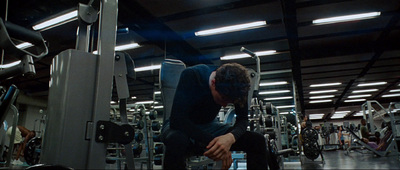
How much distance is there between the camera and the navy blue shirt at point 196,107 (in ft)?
3.26

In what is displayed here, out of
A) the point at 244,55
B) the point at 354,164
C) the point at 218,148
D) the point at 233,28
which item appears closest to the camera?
the point at 218,148

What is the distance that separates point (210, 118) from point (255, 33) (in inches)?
144

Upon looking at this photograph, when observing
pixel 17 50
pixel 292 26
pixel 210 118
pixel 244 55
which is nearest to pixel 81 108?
pixel 17 50

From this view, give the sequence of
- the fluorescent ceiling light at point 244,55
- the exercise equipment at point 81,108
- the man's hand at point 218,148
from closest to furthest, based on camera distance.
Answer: the exercise equipment at point 81,108 < the man's hand at point 218,148 < the fluorescent ceiling light at point 244,55

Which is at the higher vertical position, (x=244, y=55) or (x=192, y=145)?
(x=244, y=55)

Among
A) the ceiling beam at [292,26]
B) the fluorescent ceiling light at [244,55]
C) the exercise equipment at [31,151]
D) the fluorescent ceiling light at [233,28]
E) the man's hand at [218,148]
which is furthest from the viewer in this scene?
the fluorescent ceiling light at [244,55]

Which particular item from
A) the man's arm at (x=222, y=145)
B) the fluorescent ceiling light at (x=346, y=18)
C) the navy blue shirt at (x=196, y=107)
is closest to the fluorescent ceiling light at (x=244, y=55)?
the fluorescent ceiling light at (x=346, y=18)

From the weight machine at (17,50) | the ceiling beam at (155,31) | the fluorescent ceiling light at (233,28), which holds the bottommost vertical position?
the weight machine at (17,50)

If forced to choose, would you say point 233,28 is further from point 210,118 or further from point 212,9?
point 210,118

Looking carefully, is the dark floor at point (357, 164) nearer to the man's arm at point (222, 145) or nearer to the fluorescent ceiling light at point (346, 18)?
the fluorescent ceiling light at point (346, 18)

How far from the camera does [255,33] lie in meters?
4.57

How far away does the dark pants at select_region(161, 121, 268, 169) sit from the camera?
92cm

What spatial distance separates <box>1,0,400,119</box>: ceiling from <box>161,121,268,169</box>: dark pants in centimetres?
174

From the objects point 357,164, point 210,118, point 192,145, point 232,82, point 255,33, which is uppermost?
point 255,33
